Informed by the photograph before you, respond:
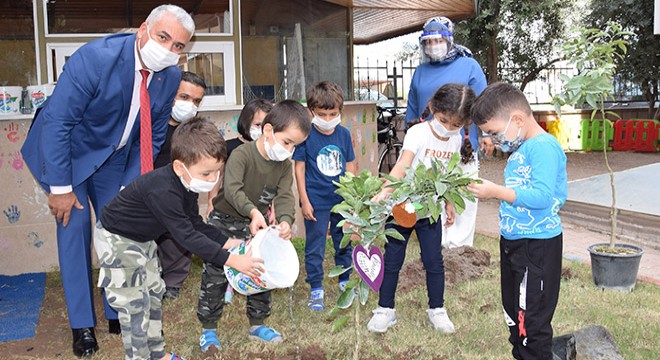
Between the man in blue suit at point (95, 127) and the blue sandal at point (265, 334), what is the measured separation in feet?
2.71

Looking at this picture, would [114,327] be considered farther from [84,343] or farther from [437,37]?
[437,37]

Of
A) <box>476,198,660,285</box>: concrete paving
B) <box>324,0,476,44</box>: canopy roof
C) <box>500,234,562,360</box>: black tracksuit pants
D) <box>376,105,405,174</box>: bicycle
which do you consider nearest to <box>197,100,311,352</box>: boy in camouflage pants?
Result: <box>500,234,562,360</box>: black tracksuit pants

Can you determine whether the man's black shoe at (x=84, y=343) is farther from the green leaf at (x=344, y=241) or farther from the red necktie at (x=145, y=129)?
the green leaf at (x=344, y=241)

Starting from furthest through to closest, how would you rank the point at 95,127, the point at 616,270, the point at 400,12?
the point at 400,12 < the point at 616,270 < the point at 95,127

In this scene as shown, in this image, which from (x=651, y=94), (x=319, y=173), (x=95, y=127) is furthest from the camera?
(x=651, y=94)

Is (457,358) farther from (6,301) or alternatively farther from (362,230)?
(6,301)

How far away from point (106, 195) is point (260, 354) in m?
1.20

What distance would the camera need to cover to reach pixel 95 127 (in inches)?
132

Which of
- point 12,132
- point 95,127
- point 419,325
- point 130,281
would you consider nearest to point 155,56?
point 95,127

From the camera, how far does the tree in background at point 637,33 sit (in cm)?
1357

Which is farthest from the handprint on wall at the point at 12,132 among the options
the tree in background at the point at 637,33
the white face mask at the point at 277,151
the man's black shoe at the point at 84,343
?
the tree in background at the point at 637,33

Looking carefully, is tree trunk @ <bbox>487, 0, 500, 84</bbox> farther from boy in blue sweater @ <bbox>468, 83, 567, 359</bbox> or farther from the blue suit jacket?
boy in blue sweater @ <bbox>468, 83, 567, 359</bbox>

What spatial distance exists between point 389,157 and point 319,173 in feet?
20.4

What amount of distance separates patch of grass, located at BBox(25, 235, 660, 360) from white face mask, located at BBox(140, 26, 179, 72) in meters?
1.47
